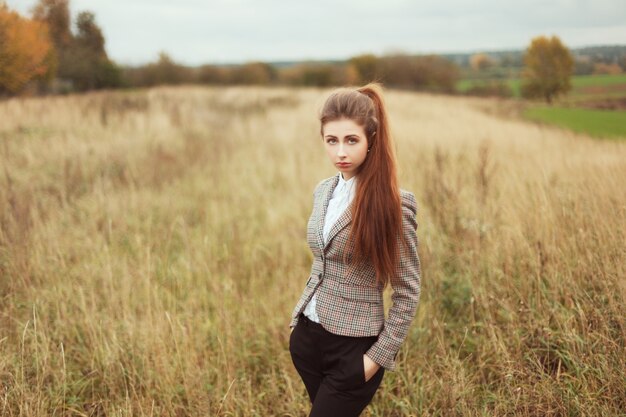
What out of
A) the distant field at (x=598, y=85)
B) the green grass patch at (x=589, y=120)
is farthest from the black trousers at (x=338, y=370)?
the green grass patch at (x=589, y=120)

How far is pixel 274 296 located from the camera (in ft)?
11.3

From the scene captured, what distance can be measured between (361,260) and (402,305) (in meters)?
0.22

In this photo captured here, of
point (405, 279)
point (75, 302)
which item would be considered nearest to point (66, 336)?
point (75, 302)

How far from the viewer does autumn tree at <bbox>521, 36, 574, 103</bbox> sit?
500 centimetres

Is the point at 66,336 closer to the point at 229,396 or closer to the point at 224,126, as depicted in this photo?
the point at 229,396

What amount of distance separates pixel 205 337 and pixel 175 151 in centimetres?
627

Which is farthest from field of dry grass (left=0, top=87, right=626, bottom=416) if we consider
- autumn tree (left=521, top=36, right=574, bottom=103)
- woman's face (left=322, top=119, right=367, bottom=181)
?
woman's face (left=322, top=119, right=367, bottom=181)

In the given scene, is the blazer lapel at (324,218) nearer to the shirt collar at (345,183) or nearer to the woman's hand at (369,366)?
the shirt collar at (345,183)

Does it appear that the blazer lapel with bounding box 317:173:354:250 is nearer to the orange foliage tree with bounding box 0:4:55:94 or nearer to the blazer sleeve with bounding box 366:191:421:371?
the blazer sleeve with bounding box 366:191:421:371

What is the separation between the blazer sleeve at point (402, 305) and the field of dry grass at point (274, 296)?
0.82 m

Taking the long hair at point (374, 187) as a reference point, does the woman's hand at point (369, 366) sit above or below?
below

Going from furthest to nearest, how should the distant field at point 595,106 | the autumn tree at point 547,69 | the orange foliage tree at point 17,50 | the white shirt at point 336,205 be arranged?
the orange foliage tree at point 17,50 < the autumn tree at point 547,69 < the distant field at point 595,106 < the white shirt at point 336,205

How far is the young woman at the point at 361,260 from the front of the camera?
59.3 inches

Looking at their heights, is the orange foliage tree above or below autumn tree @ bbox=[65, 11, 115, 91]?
below
